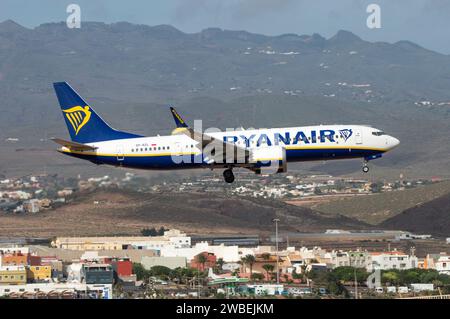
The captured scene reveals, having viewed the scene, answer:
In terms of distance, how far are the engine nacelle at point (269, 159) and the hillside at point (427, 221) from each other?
112 metres

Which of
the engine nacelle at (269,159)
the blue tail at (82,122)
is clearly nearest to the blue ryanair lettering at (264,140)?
the engine nacelle at (269,159)

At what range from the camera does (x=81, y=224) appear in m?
175

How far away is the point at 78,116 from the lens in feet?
275

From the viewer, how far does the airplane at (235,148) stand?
76188 mm

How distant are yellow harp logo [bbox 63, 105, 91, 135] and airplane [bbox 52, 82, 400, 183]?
2.51 m

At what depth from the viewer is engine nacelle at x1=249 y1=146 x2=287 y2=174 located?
247 ft

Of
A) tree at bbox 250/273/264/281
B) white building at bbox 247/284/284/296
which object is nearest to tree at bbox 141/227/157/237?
tree at bbox 250/273/264/281

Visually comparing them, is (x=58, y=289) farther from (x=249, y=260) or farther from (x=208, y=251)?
(x=208, y=251)

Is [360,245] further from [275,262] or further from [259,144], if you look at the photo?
[259,144]

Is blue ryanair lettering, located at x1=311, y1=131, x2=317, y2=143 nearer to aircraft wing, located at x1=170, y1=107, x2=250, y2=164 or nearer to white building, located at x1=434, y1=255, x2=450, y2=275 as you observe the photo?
aircraft wing, located at x1=170, y1=107, x2=250, y2=164

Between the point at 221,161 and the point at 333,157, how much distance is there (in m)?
7.57

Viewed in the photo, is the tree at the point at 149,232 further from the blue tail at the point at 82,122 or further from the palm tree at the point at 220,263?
the blue tail at the point at 82,122
